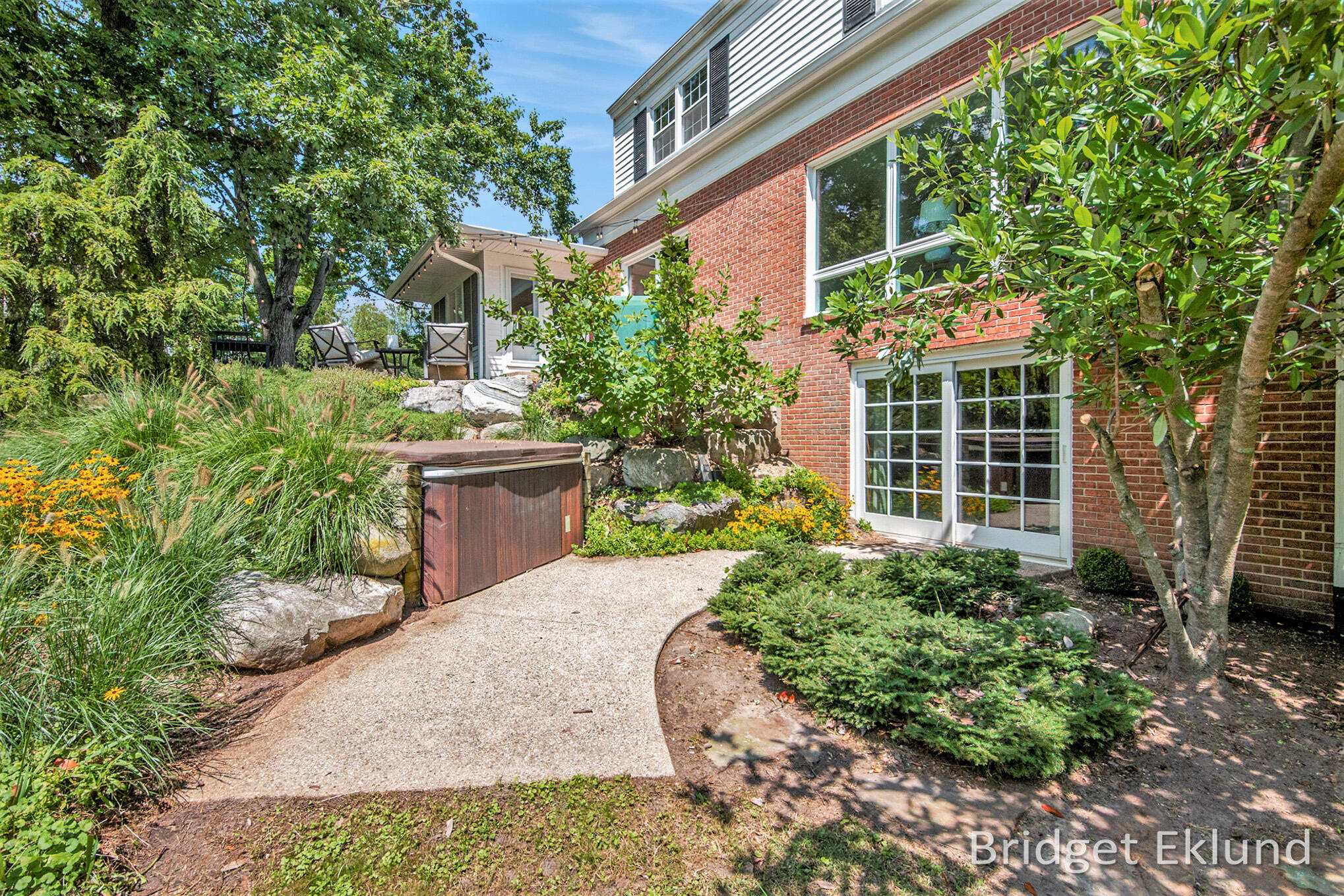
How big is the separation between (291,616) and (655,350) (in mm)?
4483

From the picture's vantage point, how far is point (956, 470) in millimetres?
6238

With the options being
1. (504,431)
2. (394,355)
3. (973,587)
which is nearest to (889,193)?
(973,587)

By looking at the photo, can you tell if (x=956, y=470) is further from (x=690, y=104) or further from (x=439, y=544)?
(x=690, y=104)

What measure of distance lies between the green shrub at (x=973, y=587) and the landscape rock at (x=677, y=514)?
2650 mm

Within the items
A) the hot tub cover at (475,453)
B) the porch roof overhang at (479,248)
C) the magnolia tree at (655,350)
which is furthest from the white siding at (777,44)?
the hot tub cover at (475,453)

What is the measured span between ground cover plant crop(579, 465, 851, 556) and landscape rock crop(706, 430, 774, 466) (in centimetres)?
37

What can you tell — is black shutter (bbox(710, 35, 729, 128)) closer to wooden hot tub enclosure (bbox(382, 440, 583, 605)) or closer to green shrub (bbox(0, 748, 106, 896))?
wooden hot tub enclosure (bbox(382, 440, 583, 605))

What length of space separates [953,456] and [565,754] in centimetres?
534

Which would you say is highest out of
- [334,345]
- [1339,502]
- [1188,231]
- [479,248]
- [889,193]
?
[479,248]

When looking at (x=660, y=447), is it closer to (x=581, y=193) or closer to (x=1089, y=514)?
(x=1089, y=514)

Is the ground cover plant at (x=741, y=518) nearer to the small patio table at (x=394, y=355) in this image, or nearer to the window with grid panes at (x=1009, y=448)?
the window with grid panes at (x=1009, y=448)

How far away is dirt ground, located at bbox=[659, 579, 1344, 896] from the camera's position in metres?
1.94

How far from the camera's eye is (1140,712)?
2.52 metres

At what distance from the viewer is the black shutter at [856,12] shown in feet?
24.1
